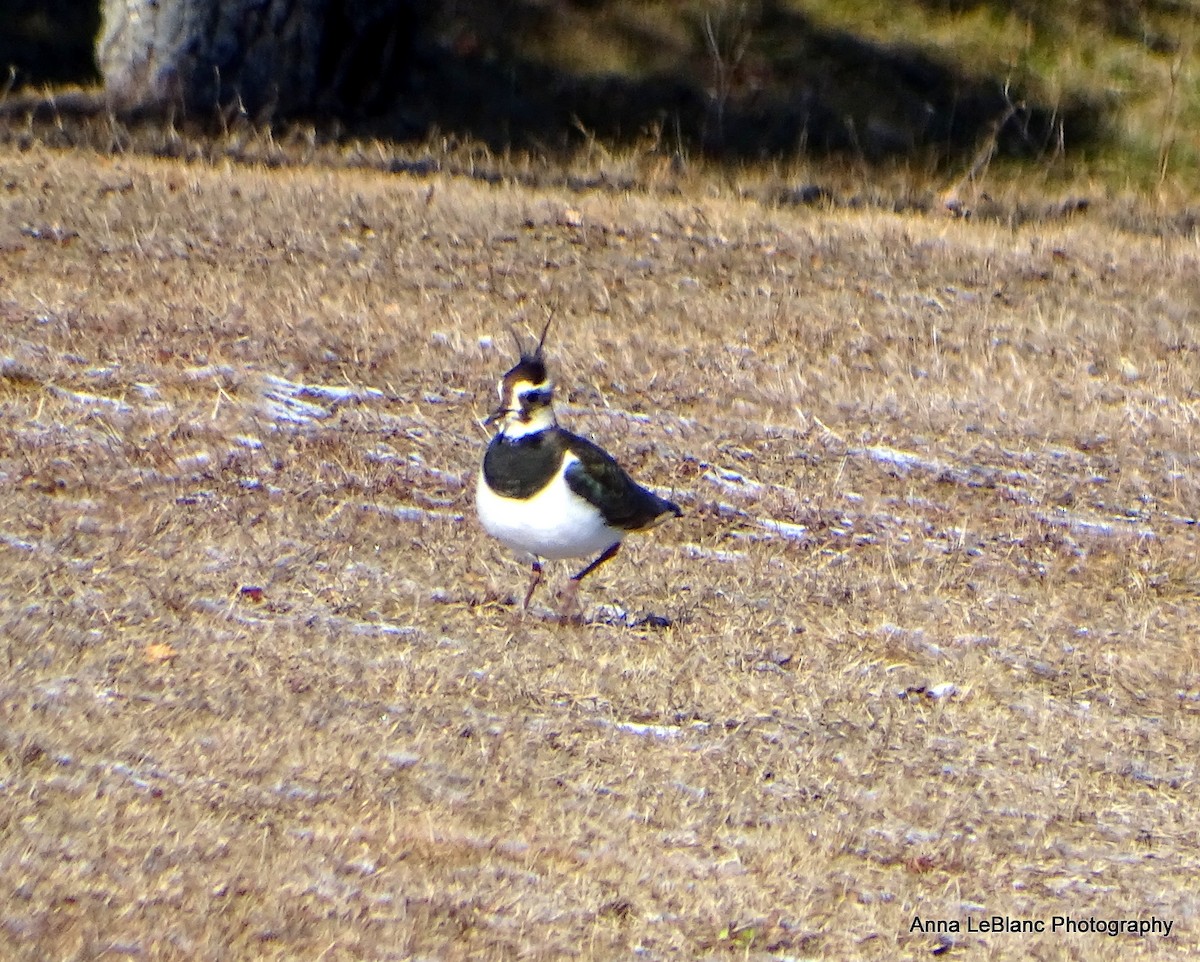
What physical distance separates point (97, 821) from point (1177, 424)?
657 cm

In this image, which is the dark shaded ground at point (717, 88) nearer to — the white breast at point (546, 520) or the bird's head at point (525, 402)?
the bird's head at point (525, 402)

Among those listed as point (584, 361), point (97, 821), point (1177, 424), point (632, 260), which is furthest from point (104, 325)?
point (1177, 424)

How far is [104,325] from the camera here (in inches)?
374

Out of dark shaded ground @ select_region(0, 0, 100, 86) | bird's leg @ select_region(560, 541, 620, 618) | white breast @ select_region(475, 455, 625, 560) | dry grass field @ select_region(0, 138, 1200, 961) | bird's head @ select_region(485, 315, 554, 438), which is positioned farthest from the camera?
dark shaded ground @ select_region(0, 0, 100, 86)

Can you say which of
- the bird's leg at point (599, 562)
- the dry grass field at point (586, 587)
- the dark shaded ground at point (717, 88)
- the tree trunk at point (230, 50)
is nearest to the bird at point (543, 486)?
the bird's leg at point (599, 562)

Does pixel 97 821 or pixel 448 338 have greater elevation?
pixel 97 821

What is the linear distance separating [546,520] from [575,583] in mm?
583

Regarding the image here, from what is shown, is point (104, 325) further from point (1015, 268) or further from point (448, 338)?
point (1015, 268)

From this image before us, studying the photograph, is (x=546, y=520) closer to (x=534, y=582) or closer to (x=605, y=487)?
(x=605, y=487)

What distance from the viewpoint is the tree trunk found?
12984mm

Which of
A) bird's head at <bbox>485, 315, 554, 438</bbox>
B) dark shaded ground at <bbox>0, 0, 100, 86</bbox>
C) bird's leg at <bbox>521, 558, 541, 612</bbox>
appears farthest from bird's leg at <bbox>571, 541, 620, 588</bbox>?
dark shaded ground at <bbox>0, 0, 100, 86</bbox>

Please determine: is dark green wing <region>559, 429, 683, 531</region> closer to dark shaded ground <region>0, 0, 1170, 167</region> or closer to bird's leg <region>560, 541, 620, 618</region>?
bird's leg <region>560, 541, 620, 618</region>

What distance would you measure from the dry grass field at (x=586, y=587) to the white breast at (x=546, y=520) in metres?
0.37

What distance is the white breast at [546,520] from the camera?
6102 millimetres
